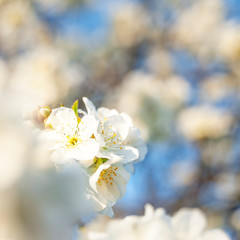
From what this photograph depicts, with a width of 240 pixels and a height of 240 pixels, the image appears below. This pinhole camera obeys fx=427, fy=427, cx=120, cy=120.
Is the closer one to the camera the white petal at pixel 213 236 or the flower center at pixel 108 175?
the white petal at pixel 213 236

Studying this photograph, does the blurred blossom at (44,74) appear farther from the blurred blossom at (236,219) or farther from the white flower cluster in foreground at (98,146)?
the white flower cluster in foreground at (98,146)

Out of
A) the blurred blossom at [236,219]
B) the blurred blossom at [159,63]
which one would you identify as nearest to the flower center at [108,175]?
the blurred blossom at [236,219]

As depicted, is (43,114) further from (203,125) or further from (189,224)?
(203,125)

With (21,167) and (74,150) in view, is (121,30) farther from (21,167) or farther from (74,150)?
(21,167)

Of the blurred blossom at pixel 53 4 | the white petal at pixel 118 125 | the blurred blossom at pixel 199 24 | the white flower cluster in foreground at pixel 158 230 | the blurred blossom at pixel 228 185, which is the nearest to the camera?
the white flower cluster in foreground at pixel 158 230

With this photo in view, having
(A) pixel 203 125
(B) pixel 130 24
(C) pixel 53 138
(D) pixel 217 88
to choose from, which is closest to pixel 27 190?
(C) pixel 53 138

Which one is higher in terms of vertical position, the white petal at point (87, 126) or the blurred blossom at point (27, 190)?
the white petal at point (87, 126)

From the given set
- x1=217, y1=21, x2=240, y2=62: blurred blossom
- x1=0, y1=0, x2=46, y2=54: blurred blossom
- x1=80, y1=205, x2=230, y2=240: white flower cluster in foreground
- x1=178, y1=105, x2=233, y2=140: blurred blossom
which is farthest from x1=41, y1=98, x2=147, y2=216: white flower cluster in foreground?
x1=0, y1=0, x2=46, y2=54: blurred blossom
